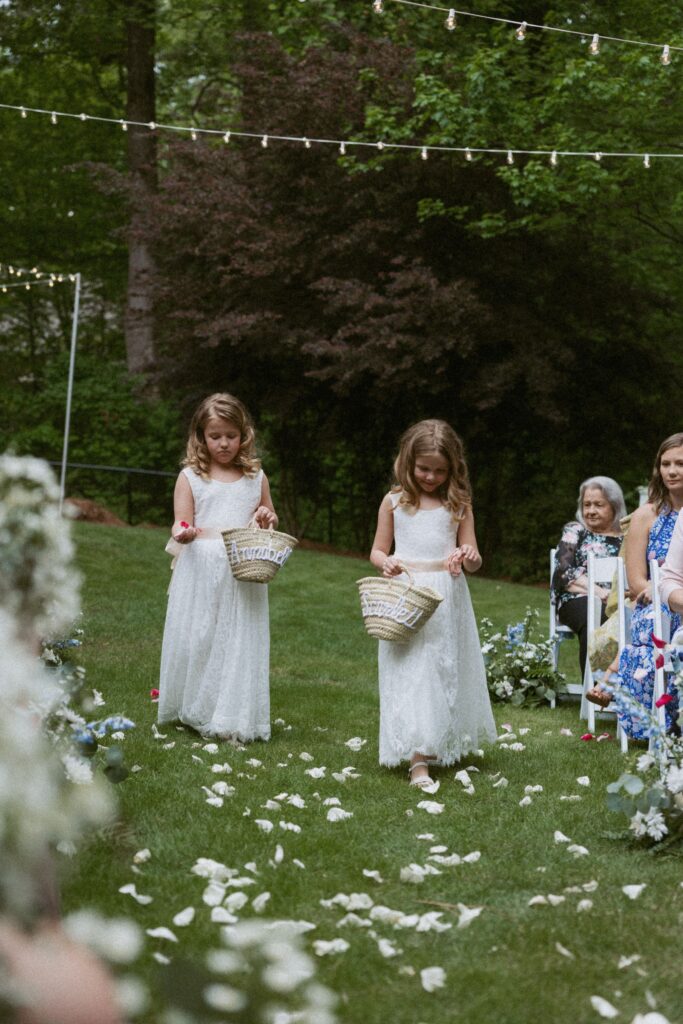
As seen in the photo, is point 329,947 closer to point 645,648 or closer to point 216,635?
point 216,635

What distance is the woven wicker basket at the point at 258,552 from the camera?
226 inches

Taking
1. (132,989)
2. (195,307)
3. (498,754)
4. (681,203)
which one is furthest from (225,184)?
(132,989)

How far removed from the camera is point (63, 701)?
9.87 feet

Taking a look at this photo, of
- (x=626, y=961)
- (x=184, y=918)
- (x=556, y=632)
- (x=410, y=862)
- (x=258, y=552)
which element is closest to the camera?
(x=626, y=961)

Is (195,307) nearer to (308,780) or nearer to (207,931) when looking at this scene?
(308,780)

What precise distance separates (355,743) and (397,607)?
129 centimetres

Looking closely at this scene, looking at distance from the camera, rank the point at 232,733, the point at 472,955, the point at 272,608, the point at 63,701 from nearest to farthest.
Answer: the point at 63,701
the point at 472,955
the point at 232,733
the point at 272,608

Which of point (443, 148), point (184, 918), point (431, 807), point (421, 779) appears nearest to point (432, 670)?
point (421, 779)

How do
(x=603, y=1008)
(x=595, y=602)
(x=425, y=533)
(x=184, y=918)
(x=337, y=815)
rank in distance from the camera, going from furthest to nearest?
(x=595, y=602) < (x=425, y=533) < (x=337, y=815) < (x=184, y=918) < (x=603, y=1008)

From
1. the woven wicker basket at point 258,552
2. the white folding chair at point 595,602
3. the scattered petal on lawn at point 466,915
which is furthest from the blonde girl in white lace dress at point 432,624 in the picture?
the scattered petal on lawn at point 466,915

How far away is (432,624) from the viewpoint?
5.44m

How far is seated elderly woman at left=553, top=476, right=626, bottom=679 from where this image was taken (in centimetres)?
757

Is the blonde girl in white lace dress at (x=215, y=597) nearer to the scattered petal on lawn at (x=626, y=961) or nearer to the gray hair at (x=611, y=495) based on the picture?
the gray hair at (x=611, y=495)

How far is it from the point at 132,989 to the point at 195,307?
1431cm
